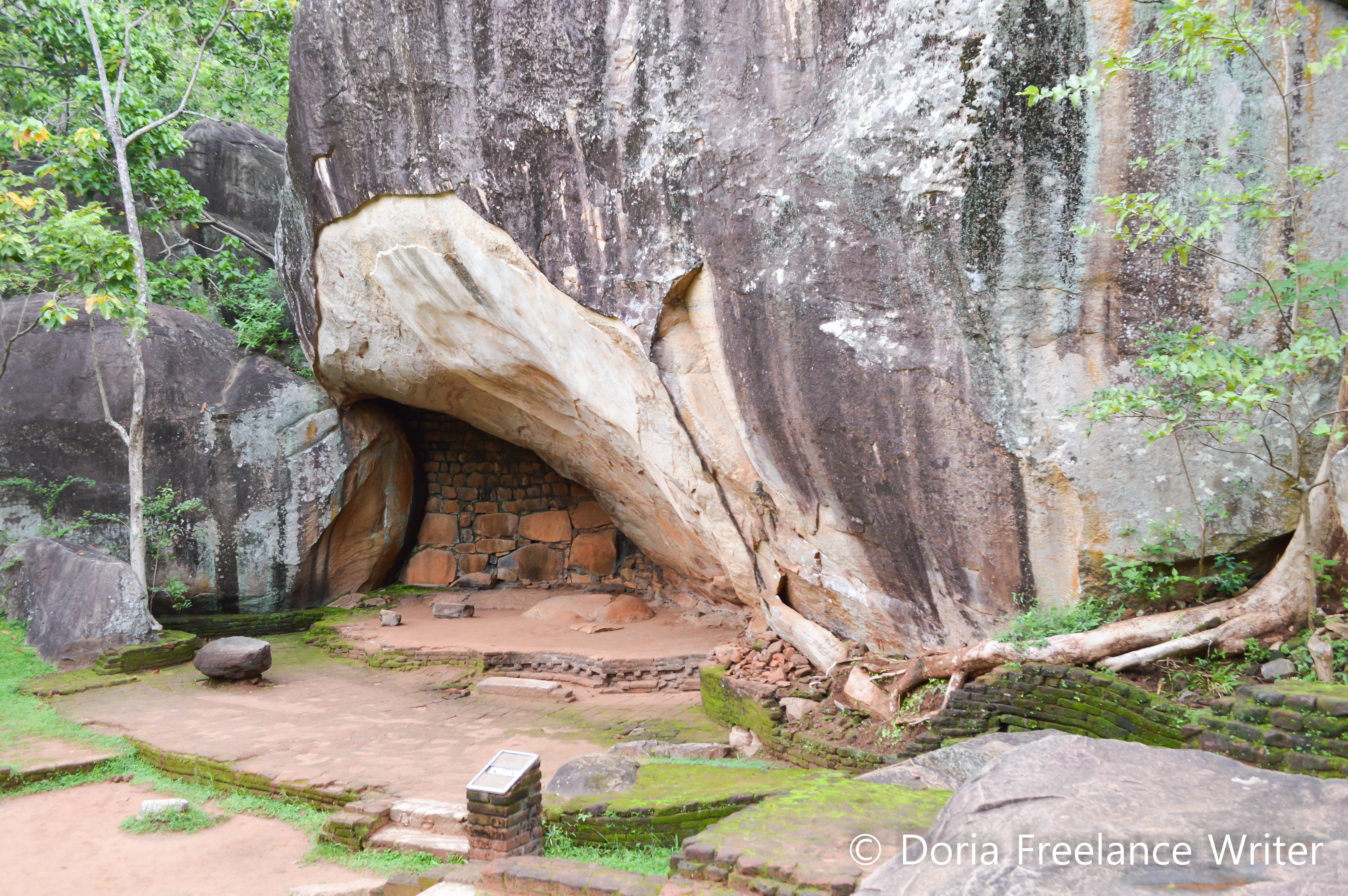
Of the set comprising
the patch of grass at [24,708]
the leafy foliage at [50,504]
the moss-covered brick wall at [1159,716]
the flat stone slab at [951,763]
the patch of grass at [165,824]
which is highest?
the leafy foliage at [50,504]

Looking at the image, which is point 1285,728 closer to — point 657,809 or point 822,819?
point 822,819

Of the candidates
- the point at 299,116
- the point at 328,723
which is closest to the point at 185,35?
the point at 299,116

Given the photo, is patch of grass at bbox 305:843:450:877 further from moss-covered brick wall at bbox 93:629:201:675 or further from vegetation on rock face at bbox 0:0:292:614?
vegetation on rock face at bbox 0:0:292:614

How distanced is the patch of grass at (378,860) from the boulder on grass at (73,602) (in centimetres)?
558

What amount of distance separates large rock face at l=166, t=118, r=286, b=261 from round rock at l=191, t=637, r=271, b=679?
8.58 meters

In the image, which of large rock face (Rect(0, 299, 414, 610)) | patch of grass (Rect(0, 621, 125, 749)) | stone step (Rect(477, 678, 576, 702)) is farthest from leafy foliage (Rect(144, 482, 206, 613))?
stone step (Rect(477, 678, 576, 702))

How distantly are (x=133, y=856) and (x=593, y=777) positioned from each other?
280 cm

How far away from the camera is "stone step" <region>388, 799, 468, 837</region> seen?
514 centimetres

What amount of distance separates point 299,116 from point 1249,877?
9.88m

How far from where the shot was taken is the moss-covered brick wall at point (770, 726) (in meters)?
6.05

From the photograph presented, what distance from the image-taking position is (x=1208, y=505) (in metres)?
4.85

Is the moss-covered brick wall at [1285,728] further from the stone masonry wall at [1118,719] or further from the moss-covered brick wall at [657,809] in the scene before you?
the moss-covered brick wall at [657,809]

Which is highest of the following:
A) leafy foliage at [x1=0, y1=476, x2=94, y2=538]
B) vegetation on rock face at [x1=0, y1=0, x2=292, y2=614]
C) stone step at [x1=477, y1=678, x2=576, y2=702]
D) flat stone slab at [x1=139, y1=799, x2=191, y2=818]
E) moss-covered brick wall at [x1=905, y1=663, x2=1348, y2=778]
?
vegetation on rock face at [x1=0, y1=0, x2=292, y2=614]

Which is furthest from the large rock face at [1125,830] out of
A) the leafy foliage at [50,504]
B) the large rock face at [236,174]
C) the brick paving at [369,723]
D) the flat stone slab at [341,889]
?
the large rock face at [236,174]
